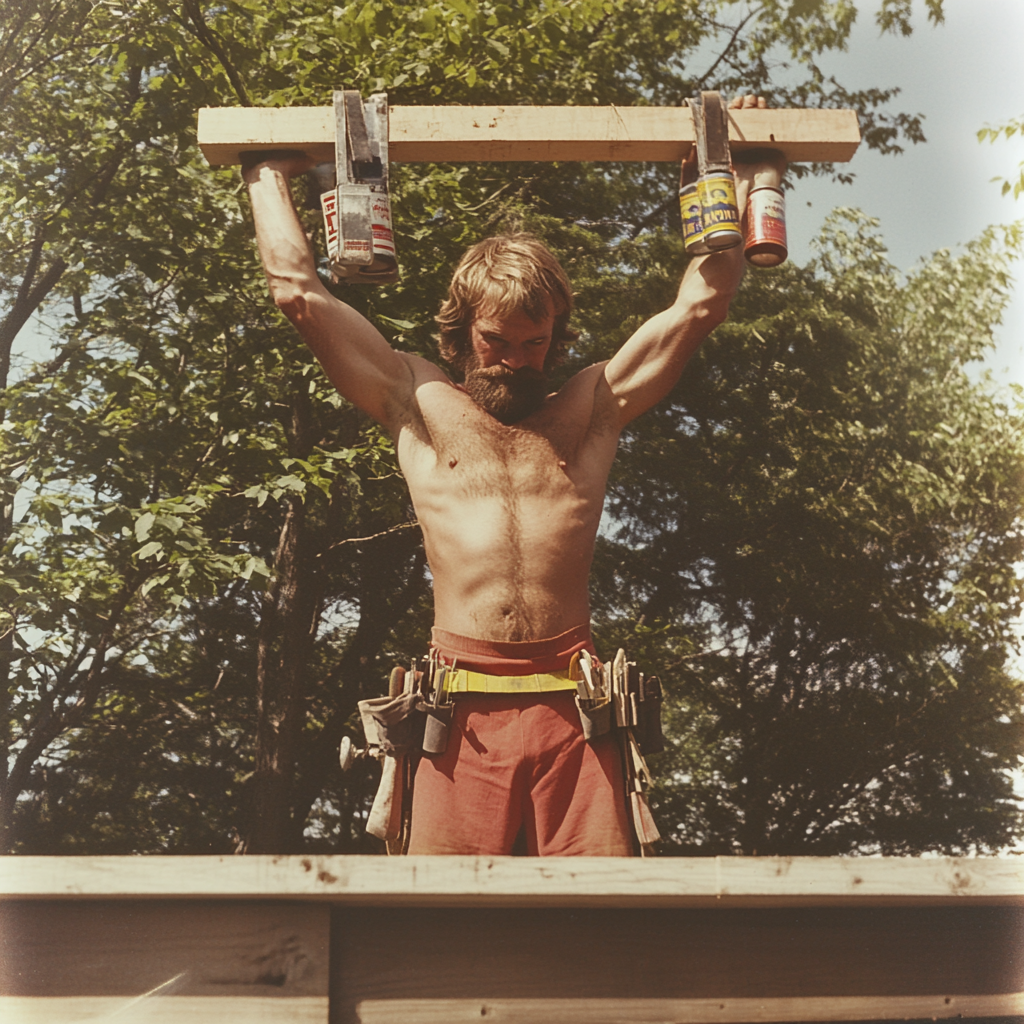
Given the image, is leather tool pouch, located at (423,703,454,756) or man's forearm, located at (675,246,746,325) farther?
man's forearm, located at (675,246,746,325)

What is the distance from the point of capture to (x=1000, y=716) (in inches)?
511

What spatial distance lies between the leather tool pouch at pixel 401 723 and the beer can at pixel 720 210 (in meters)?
1.58

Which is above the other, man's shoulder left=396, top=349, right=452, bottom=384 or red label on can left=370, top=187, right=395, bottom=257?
red label on can left=370, top=187, right=395, bottom=257

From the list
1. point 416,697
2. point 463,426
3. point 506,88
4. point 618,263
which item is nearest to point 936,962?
point 416,697

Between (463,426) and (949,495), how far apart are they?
9.91 m

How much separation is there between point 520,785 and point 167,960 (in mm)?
1328

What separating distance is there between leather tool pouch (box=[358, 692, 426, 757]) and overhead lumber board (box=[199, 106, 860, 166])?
1625 millimetres

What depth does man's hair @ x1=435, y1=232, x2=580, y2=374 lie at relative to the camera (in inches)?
118

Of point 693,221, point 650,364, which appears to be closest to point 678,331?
point 650,364

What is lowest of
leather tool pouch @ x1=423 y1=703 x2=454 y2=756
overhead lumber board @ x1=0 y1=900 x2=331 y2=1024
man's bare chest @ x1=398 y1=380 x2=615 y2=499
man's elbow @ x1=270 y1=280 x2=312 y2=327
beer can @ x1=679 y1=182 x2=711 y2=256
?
overhead lumber board @ x1=0 y1=900 x2=331 y2=1024

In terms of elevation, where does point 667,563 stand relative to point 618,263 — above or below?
below

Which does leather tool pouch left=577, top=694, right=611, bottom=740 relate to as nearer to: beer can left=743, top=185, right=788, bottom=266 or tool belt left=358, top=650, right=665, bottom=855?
tool belt left=358, top=650, right=665, bottom=855

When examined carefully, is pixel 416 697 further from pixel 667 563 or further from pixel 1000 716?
pixel 1000 716

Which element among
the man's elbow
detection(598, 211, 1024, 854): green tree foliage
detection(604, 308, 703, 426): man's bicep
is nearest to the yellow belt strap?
detection(604, 308, 703, 426): man's bicep
